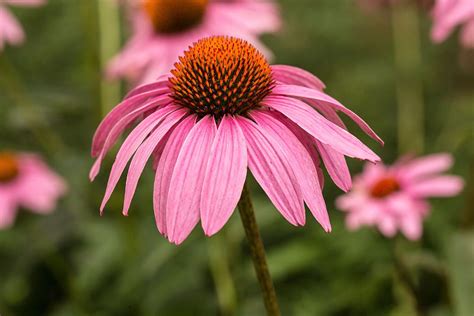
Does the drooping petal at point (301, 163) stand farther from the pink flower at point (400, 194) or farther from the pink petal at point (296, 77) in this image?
the pink flower at point (400, 194)

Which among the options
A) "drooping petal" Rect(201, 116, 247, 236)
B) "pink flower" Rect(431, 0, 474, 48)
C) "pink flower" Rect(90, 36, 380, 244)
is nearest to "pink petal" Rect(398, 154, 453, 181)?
"pink flower" Rect(431, 0, 474, 48)

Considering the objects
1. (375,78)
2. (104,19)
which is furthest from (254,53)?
(375,78)

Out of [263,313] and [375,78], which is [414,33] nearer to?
[375,78]

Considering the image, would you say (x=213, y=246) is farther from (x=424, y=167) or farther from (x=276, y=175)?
(x=276, y=175)

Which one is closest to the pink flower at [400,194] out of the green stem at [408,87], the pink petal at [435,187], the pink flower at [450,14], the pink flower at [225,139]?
the pink petal at [435,187]

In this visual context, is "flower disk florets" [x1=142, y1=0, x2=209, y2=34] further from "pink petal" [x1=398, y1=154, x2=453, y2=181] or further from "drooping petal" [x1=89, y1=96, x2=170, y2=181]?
"drooping petal" [x1=89, y1=96, x2=170, y2=181]

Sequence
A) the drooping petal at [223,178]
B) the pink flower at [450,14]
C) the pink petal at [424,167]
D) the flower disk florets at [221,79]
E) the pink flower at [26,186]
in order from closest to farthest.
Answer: the drooping petal at [223,178] → the flower disk florets at [221,79] → the pink flower at [450,14] → the pink petal at [424,167] → the pink flower at [26,186]

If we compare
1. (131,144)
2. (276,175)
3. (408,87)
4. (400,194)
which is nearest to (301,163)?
(276,175)
